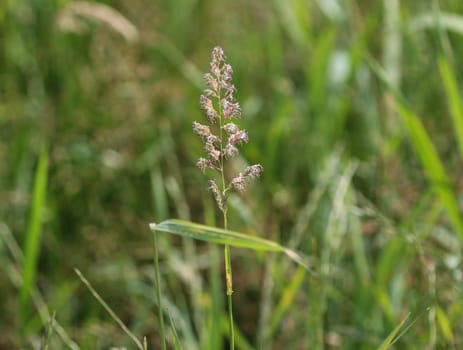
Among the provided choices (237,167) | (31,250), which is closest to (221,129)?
(31,250)

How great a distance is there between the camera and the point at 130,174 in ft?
8.67

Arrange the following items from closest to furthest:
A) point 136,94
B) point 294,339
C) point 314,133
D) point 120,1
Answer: point 294,339 → point 314,133 → point 136,94 → point 120,1

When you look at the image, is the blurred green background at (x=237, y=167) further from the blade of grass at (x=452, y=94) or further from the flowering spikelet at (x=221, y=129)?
the flowering spikelet at (x=221, y=129)

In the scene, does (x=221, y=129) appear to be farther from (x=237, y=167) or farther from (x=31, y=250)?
(x=237, y=167)

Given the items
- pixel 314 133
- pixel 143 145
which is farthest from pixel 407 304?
pixel 143 145

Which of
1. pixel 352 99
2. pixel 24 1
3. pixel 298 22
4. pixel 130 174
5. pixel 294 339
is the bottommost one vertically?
pixel 294 339

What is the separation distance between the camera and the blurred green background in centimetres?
180

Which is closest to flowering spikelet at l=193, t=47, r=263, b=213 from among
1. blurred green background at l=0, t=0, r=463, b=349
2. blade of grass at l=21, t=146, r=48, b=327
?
blurred green background at l=0, t=0, r=463, b=349

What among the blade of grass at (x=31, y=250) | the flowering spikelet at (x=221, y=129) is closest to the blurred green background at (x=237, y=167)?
the blade of grass at (x=31, y=250)

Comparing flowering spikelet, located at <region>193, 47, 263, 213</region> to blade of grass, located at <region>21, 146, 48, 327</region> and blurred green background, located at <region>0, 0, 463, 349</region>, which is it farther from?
blade of grass, located at <region>21, 146, 48, 327</region>

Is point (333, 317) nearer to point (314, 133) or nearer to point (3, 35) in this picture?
point (314, 133)

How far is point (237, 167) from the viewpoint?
249 cm

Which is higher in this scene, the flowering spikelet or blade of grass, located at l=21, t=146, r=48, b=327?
the flowering spikelet

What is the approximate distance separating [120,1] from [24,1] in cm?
43
